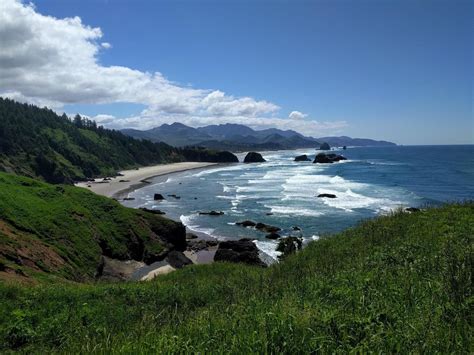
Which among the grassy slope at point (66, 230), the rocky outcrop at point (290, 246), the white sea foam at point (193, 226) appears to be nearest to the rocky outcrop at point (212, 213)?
the white sea foam at point (193, 226)

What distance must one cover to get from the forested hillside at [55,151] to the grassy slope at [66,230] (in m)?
82.3

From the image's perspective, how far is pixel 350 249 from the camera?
14.4m

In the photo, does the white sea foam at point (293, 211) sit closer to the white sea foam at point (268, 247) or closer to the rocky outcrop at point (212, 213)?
the rocky outcrop at point (212, 213)

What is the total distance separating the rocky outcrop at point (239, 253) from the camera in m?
30.7

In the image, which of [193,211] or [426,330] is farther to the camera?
[193,211]

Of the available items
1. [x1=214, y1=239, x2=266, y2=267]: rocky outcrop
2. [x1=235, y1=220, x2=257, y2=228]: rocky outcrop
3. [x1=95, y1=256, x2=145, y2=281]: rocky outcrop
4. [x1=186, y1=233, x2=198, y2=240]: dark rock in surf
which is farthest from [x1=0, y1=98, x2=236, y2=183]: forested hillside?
[x1=214, y1=239, x2=266, y2=267]: rocky outcrop

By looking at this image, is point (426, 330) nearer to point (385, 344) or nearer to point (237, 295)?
point (385, 344)


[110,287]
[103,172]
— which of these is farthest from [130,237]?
[103,172]

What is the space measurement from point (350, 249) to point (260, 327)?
10360mm

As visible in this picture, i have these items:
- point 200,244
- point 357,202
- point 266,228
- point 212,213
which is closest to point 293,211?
point 266,228

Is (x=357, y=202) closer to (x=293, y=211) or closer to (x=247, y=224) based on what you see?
(x=293, y=211)

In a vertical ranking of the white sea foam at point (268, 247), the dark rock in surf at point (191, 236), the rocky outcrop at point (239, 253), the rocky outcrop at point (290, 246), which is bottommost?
the dark rock in surf at point (191, 236)

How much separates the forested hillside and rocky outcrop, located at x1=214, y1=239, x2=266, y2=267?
292 ft

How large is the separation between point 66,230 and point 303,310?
24.1m
